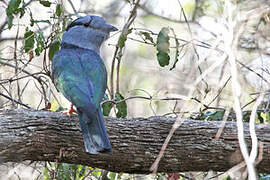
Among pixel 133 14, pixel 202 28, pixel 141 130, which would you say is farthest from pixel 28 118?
pixel 202 28

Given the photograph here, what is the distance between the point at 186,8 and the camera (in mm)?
7605

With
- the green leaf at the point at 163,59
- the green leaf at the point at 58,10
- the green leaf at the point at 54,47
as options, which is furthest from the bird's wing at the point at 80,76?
the green leaf at the point at 163,59

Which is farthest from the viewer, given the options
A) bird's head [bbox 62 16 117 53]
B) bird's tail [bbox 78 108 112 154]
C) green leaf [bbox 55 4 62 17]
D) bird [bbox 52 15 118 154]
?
bird's head [bbox 62 16 117 53]

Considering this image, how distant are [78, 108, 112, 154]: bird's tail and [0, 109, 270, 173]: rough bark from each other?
0.18 metres

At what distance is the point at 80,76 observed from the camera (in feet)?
14.5

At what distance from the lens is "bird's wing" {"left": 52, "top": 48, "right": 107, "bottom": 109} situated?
415 centimetres

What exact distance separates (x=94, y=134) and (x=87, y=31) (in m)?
1.76

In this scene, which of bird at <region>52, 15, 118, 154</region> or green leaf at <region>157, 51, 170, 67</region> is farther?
green leaf at <region>157, 51, 170, 67</region>

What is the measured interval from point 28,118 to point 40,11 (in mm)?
3068

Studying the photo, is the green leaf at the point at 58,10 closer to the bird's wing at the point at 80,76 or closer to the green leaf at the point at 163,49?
the bird's wing at the point at 80,76

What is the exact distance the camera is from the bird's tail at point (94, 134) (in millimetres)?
3688

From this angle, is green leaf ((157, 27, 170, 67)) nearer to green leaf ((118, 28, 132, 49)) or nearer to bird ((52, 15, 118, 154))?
green leaf ((118, 28, 132, 49))

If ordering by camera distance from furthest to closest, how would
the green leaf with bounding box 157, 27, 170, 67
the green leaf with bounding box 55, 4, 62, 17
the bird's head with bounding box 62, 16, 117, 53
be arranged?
the bird's head with bounding box 62, 16, 117, 53
the green leaf with bounding box 55, 4, 62, 17
the green leaf with bounding box 157, 27, 170, 67

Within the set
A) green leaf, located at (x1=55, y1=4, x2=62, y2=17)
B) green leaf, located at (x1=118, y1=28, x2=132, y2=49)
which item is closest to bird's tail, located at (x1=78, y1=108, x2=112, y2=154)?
green leaf, located at (x1=118, y1=28, x2=132, y2=49)
